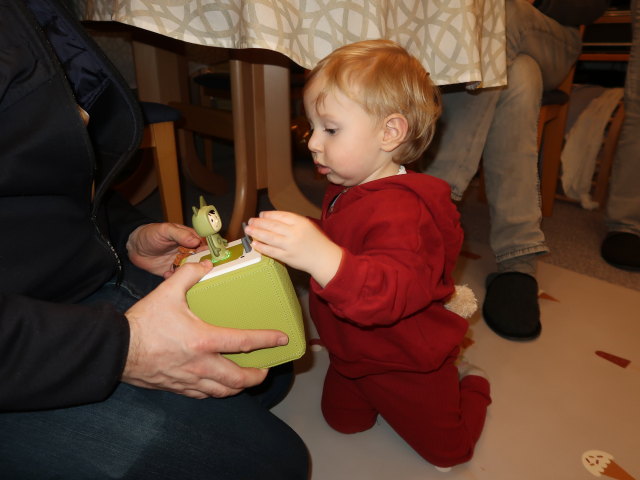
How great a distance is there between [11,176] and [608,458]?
0.97 meters

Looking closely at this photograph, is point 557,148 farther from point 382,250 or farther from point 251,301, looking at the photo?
point 251,301

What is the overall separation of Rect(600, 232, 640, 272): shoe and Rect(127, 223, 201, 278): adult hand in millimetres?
1307

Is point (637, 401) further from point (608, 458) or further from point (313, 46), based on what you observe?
point (313, 46)

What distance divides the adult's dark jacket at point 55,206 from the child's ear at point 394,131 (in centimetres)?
36

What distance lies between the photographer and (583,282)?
4.39ft

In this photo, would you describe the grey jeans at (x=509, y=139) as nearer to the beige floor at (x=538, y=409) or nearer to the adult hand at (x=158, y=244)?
the beige floor at (x=538, y=409)

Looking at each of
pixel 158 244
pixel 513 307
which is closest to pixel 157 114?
pixel 158 244

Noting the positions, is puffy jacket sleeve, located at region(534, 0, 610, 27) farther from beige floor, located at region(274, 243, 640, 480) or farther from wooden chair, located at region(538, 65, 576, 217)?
beige floor, located at region(274, 243, 640, 480)

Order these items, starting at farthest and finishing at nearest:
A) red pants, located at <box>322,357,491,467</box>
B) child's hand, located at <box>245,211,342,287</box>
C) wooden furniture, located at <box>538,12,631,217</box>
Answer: wooden furniture, located at <box>538,12,631,217</box> < red pants, located at <box>322,357,491,467</box> < child's hand, located at <box>245,211,342,287</box>

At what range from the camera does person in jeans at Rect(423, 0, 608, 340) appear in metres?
1.12

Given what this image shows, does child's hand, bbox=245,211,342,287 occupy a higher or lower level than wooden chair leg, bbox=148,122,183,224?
higher

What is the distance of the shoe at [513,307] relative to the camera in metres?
1.08

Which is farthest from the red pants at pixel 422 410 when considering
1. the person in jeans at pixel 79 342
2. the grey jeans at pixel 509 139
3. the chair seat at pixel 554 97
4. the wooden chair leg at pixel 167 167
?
the chair seat at pixel 554 97

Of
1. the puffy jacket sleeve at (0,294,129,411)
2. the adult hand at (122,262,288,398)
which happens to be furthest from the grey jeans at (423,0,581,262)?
the puffy jacket sleeve at (0,294,129,411)
